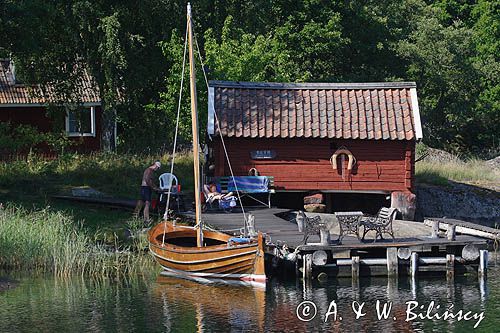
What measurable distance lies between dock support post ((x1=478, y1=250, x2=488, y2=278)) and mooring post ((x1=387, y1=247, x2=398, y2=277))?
2144 millimetres

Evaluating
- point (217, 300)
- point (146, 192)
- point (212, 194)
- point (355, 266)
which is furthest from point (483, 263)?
point (146, 192)

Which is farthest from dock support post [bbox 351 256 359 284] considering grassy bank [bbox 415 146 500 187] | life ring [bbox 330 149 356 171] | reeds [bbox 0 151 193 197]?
grassy bank [bbox 415 146 500 187]

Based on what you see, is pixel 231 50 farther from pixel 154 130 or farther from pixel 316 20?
pixel 316 20

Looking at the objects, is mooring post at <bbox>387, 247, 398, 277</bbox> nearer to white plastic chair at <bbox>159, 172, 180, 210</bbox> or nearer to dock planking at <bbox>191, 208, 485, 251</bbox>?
dock planking at <bbox>191, 208, 485, 251</bbox>

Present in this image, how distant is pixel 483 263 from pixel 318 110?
898cm

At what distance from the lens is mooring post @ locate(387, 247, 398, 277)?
953 inches

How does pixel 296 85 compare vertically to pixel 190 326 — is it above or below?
above

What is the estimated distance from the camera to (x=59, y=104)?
3784cm

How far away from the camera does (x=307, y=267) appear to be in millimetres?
23766

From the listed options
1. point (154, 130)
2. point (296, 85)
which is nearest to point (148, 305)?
point (296, 85)

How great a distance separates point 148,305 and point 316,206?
36.7ft

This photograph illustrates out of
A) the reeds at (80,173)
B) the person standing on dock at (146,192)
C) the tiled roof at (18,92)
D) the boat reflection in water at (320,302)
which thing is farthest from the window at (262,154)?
the tiled roof at (18,92)

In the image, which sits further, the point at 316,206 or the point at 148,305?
the point at 316,206

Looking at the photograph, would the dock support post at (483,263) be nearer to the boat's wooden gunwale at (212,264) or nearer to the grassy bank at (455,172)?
the boat's wooden gunwale at (212,264)
